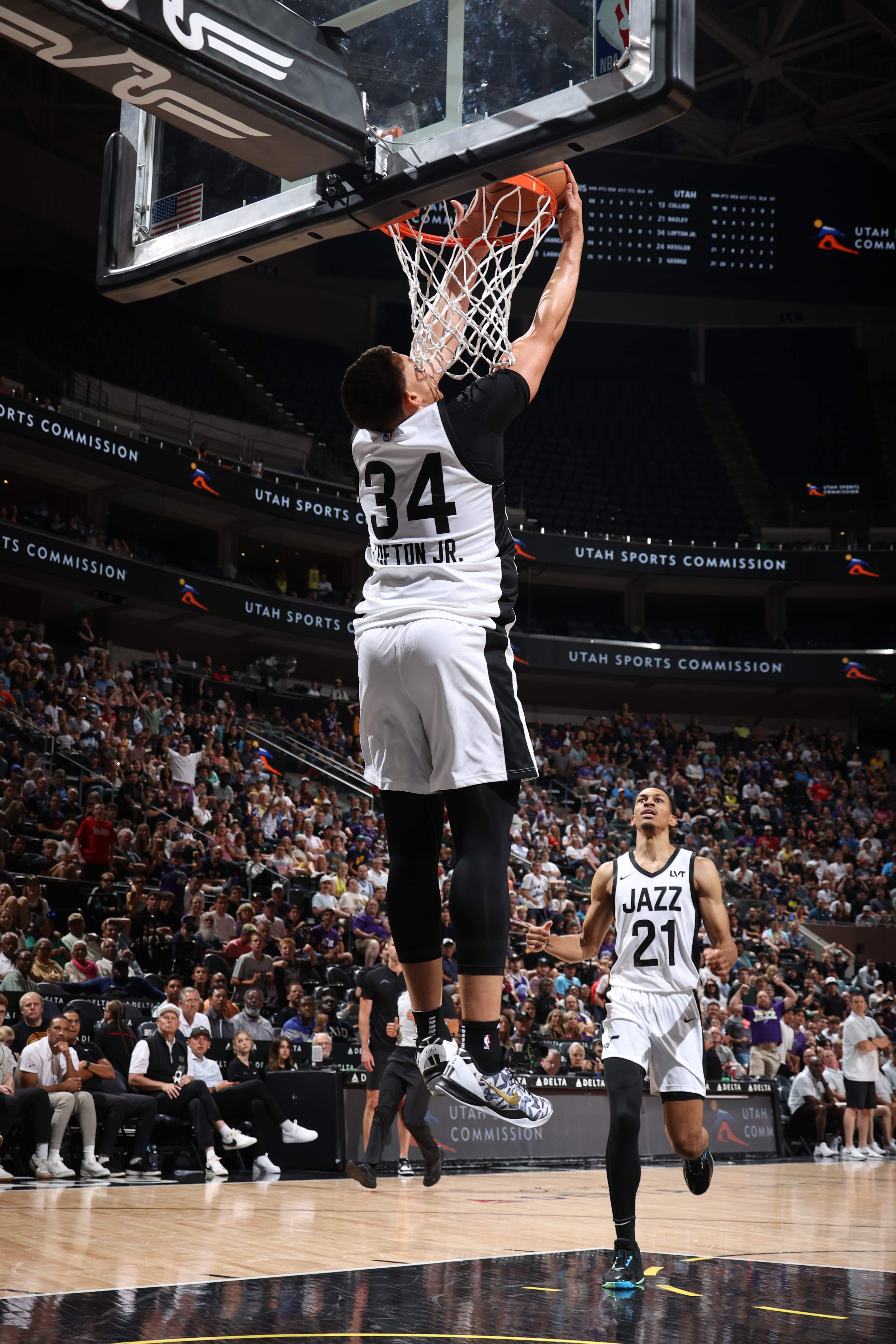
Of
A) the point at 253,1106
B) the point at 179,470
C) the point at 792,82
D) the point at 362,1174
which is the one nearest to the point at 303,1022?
the point at 253,1106

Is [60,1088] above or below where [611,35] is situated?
below

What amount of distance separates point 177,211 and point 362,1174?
647cm

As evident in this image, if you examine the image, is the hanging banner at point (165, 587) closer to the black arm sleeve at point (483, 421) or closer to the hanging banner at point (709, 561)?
the hanging banner at point (709, 561)

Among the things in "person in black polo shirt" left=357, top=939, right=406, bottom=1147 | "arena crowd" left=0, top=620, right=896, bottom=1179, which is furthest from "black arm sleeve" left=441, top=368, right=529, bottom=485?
"person in black polo shirt" left=357, top=939, right=406, bottom=1147

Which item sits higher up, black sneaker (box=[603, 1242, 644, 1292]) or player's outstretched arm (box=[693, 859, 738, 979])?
player's outstretched arm (box=[693, 859, 738, 979])

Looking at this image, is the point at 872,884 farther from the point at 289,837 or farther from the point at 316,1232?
the point at 316,1232

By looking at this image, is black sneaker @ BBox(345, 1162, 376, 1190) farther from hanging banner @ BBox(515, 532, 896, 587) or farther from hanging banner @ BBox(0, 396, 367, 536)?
hanging banner @ BBox(515, 532, 896, 587)

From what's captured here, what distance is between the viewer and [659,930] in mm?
6285

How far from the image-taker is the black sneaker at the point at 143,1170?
1011 cm

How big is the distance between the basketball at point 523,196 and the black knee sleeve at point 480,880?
1.96 m

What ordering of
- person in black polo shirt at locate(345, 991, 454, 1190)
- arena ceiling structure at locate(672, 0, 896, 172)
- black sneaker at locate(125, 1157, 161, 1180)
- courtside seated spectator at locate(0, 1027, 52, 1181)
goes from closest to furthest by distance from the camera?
person in black polo shirt at locate(345, 991, 454, 1190)
courtside seated spectator at locate(0, 1027, 52, 1181)
black sneaker at locate(125, 1157, 161, 1180)
arena ceiling structure at locate(672, 0, 896, 172)

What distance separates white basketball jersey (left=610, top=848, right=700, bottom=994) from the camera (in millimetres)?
6258

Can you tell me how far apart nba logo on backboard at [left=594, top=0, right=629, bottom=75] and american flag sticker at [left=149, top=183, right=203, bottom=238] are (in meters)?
1.38

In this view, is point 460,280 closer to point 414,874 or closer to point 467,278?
point 467,278
